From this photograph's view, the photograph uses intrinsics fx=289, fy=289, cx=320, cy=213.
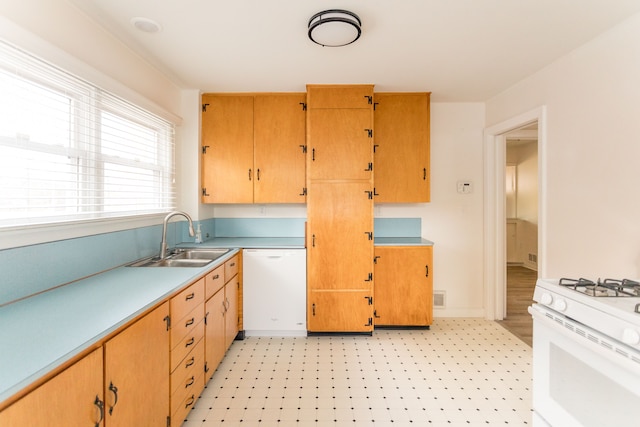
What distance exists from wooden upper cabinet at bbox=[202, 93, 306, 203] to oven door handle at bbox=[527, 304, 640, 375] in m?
2.10

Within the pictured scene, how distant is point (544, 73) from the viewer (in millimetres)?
2344

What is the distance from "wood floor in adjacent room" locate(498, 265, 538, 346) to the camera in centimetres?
292

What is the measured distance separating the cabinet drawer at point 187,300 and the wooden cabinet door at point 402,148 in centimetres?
186

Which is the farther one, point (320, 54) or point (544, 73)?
point (544, 73)

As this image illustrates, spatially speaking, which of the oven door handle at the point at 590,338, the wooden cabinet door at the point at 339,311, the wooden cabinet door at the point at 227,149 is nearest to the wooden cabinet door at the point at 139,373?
the wooden cabinet door at the point at 339,311

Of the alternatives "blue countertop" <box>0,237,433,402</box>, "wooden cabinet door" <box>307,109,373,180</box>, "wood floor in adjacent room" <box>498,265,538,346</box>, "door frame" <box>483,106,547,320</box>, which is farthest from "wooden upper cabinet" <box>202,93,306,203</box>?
"wood floor in adjacent room" <box>498,265,538,346</box>

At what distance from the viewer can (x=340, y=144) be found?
8.99 ft

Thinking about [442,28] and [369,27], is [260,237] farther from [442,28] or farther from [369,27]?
[442,28]

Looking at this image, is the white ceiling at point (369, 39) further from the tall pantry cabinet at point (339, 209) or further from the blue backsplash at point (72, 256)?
the blue backsplash at point (72, 256)

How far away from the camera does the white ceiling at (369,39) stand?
1.64 m

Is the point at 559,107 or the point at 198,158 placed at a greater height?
the point at 559,107

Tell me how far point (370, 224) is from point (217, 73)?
1.92 metres

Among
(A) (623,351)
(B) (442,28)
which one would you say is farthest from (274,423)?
(B) (442,28)

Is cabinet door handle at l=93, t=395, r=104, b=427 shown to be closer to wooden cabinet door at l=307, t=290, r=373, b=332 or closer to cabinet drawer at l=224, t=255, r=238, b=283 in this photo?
cabinet drawer at l=224, t=255, r=238, b=283
